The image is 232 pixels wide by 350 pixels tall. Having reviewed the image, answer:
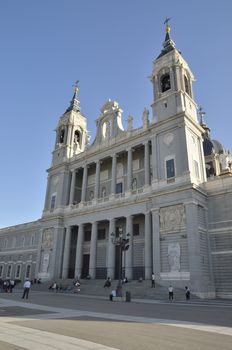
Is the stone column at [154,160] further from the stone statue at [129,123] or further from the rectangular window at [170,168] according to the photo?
the stone statue at [129,123]

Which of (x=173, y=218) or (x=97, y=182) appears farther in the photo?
(x=97, y=182)

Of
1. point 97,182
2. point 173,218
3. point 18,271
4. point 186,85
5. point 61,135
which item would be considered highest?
point 61,135

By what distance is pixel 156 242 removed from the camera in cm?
2894

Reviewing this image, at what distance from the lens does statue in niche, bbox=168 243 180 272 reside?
87.3ft

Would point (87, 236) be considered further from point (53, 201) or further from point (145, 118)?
point (145, 118)

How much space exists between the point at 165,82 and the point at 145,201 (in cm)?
1624

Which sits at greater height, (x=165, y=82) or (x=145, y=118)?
(x=165, y=82)

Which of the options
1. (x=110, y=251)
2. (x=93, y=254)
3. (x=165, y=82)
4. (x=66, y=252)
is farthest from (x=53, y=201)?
(x=165, y=82)

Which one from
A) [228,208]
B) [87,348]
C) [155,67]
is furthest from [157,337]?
[155,67]

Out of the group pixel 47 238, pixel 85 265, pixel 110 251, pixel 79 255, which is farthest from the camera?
pixel 47 238

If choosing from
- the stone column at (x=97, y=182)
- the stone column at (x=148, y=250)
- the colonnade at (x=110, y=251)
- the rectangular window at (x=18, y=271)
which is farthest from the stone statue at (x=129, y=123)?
the rectangular window at (x=18, y=271)

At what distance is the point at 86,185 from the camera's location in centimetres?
4338

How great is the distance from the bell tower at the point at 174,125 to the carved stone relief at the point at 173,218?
2.83m

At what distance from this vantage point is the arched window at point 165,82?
36794 millimetres
